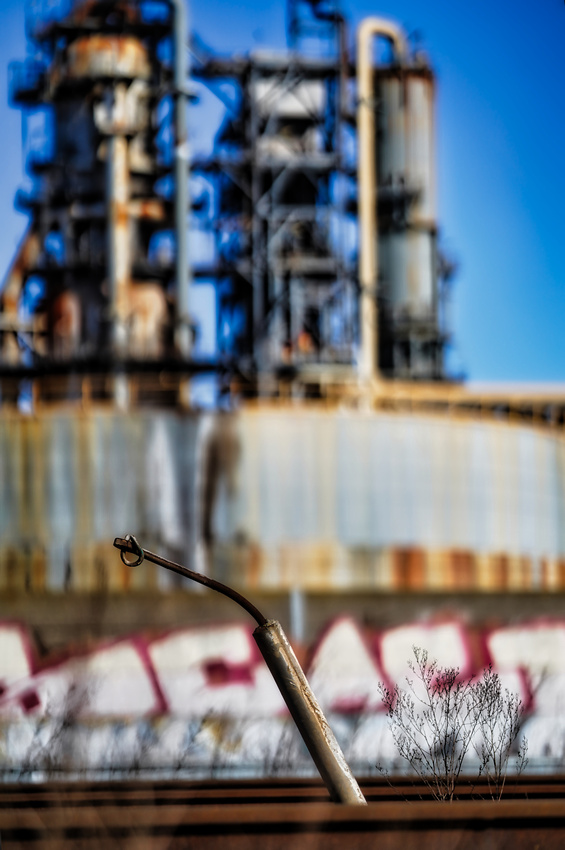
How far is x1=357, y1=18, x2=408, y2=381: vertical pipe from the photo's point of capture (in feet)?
95.6

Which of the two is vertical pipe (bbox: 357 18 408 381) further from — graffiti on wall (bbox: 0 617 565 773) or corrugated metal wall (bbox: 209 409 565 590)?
graffiti on wall (bbox: 0 617 565 773)

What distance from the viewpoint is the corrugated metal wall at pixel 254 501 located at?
1955cm

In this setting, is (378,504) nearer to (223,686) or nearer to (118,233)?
(223,686)

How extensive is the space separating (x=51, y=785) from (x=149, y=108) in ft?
72.9

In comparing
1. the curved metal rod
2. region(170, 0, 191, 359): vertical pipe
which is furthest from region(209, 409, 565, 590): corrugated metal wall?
the curved metal rod

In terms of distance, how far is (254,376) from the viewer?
27.9m

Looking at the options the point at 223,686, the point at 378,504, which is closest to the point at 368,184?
the point at 378,504

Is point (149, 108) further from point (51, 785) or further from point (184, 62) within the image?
point (51, 785)

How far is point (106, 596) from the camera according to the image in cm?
1902

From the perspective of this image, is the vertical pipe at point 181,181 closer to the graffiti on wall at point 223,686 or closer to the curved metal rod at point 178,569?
the graffiti on wall at point 223,686

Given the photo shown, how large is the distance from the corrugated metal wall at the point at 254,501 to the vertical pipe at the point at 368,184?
7227 millimetres

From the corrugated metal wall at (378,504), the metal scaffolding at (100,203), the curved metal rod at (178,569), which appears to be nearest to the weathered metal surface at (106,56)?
the metal scaffolding at (100,203)

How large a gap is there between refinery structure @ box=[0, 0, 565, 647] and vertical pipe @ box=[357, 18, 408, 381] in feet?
0.23

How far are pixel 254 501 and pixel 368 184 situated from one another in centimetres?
1213
